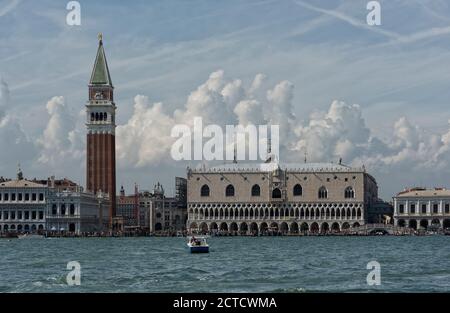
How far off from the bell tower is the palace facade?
1152 centimetres

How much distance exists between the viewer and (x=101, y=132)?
445 feet

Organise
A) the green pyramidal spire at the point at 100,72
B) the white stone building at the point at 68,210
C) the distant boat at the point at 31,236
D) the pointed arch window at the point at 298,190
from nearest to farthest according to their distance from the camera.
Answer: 1. the distant boat at the point at 31,236
2. the white stone building at the point at 68,210
3. the pointed arch window at the point at 298,190
4. the green pyramidal spire at the point at 100,72

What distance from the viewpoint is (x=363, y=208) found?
133 metres

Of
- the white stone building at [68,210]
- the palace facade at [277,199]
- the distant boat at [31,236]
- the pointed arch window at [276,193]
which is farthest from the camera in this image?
the pointed arch window at [276,193]

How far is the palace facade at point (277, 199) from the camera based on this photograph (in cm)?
13275

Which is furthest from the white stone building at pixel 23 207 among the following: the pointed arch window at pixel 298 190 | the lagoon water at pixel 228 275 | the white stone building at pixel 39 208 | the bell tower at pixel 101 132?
the lagoon water at pixel 228 275

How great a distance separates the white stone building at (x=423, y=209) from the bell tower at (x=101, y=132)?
4131cm

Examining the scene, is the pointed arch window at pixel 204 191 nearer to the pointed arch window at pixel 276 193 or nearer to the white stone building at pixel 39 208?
the pointed arch window at pixel 276 193

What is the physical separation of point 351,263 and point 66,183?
329 feet

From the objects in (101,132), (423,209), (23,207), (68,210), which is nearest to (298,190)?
(423,209)

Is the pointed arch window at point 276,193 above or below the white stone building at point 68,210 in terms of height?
above

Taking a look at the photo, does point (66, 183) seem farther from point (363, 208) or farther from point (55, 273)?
point (55, 273)

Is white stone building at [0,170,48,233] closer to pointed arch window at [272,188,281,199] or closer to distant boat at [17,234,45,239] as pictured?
distant boat at [17,234,45,239]

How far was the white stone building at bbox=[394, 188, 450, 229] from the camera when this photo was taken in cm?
13488
